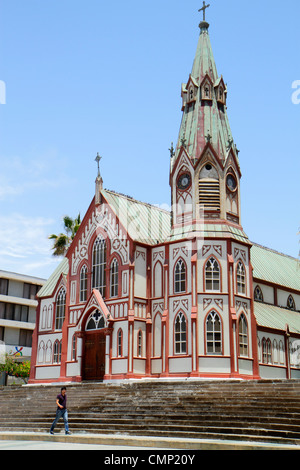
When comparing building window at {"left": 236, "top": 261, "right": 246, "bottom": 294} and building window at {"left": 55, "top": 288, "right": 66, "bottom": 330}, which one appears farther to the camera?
building window at {"left": 55, "top": 288, "right": 66, "bottom": 330}

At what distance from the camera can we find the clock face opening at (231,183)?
1550 inches

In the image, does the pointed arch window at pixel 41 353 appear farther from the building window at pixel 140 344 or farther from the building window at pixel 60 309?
the building window at pixel 140 344

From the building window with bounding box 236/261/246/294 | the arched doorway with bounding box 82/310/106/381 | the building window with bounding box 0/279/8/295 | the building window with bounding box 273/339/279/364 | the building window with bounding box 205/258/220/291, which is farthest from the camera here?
the building window with bounding box 0/279/8/295

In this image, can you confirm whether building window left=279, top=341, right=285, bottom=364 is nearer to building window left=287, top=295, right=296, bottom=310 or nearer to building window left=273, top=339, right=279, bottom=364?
building window left=273, top=339, right=279, bottom=364

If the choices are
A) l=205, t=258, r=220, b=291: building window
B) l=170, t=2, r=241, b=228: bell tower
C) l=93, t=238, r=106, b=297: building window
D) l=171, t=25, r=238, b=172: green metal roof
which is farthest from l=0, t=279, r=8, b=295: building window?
l=205, t=258, r=220, b=291: building window

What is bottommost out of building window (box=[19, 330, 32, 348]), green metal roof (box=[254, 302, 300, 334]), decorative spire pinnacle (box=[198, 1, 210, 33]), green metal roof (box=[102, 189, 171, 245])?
green metal roof (box=[254, 302, 300, 334])

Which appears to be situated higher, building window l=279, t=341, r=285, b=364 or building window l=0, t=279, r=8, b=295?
building window l=0, t=279, r=8, b=295

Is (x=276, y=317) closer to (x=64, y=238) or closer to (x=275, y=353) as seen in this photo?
(x=275, y=353)

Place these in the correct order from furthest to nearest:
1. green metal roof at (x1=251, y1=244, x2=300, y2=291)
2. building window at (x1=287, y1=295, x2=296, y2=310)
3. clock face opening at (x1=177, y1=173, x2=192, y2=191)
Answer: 1. building window at (x1=287, y1=295, x2=296, y2=310)
2. green metal roof at (x1=251, y1=244, x2=300, y2=291)
3. clock face opening at (x1=177, y1=173, x2=192, y2=191)

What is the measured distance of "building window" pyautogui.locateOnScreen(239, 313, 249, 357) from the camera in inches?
1406

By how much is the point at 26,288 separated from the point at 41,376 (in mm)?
27126

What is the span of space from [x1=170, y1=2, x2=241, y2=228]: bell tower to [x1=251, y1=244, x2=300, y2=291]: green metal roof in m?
8.76

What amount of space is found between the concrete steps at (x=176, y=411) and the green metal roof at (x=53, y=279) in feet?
44.4
